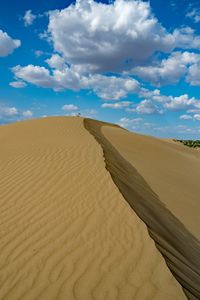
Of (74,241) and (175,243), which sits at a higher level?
(74,241)

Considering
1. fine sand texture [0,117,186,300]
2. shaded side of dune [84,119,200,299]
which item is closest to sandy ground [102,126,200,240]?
shaded side of dune [84,119,200,299]

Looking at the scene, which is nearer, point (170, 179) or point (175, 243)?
point (175, 243)

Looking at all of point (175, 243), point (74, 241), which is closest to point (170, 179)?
point (175, 243)

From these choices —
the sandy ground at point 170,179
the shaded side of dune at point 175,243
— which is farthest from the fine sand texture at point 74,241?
the sandy ground at point 170,179

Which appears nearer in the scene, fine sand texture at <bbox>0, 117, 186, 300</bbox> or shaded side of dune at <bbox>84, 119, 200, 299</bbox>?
fine sand texture at <bbox>0, 117, 186, 300</bbox>

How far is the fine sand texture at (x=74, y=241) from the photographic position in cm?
418

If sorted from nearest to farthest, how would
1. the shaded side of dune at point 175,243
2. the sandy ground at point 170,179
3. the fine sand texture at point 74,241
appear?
the fine sand texture at point 74,241 → the shaded side of dune at point 175,243 → the sandy ground at point 170,179

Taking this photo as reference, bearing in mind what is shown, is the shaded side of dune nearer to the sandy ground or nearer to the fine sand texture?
the fine sand texture

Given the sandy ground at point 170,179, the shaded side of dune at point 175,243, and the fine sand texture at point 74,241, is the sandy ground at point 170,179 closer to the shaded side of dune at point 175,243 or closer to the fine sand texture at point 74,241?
the shaded side of dune at point 175,243

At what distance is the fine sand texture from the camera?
13.7 ft

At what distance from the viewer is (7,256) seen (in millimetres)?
5129

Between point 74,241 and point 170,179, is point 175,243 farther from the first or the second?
point 170,179

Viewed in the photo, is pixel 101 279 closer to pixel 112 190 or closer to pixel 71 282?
pixel 71 282

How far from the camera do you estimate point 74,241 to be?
5398 mm
